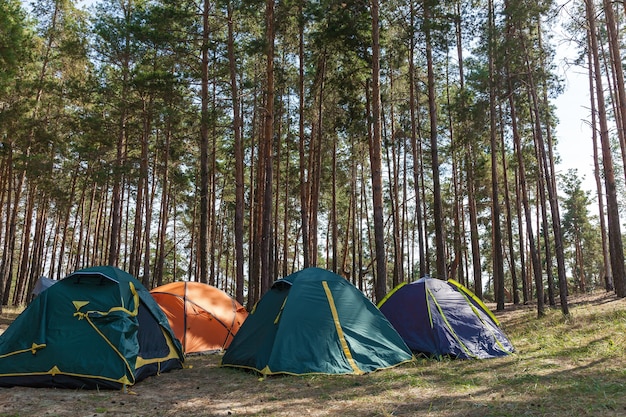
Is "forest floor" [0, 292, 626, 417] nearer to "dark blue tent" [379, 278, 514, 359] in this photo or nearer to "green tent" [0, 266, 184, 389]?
"green tent" [0, 266, 184, 389]

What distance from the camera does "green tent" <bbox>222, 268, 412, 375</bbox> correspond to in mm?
6516

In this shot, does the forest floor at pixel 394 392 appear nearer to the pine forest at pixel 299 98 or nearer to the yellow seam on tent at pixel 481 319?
the yellow seam on tent at pixel 481 319

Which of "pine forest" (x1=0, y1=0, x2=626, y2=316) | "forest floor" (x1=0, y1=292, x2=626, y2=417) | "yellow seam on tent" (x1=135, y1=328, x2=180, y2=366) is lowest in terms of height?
"forest floor" (x1=0, y1=292, x2=626, y2=417)

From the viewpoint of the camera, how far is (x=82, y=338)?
590cm

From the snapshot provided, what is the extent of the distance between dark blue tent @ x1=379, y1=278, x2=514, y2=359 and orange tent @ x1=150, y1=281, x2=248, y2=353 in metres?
3.43

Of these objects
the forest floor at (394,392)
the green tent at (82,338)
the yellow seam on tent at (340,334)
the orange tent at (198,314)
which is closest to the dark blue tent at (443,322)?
the forest floor at (394,392)

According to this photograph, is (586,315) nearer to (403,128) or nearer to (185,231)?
(403,128)

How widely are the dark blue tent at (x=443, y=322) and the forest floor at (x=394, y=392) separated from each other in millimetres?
360

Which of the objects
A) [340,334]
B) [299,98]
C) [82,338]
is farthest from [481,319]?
[299,98]

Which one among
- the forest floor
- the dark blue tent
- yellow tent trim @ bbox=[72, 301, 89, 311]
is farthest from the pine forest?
yellow tent trim @ bbox=[72, 301, 89, 311]

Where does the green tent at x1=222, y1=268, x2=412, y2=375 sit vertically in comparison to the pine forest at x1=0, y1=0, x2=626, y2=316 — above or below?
below

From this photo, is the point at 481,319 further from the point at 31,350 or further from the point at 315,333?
the point at 31,350

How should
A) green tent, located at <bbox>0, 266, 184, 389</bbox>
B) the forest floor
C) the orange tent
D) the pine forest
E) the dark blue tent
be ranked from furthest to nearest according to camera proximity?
the pine forest, the orange tent, the dark blue tent, green tent, located at <bbox>0, 266, 184, 389</bbox>, the forest floor

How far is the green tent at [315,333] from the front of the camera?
6516 mm
